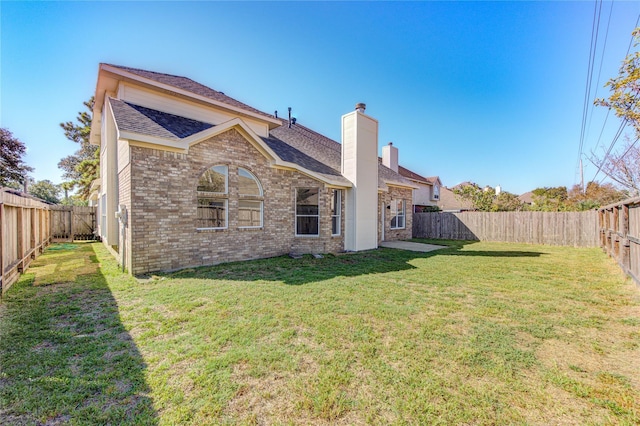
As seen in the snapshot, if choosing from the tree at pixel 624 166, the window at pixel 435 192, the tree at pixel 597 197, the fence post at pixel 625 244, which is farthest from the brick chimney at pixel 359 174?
the window at pixel 435 192

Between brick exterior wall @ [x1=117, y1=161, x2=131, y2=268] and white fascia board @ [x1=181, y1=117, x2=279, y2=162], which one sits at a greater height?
white fascia board @ [x1=181, y1=117, x2=279, y2=162]

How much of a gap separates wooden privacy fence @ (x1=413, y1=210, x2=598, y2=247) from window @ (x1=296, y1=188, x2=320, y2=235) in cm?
1121

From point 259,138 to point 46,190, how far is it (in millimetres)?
A: 71627

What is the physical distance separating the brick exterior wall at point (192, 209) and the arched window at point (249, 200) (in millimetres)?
186

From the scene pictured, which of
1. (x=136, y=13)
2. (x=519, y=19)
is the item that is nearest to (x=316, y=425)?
(x=136, y=13)

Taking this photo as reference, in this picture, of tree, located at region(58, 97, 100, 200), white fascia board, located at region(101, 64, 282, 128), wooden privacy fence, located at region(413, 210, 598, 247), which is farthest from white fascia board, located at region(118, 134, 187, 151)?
tree, located at region(58, 97, 100, 200)

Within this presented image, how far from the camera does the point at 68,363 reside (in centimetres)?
312

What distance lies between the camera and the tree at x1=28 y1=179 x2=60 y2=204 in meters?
50.9

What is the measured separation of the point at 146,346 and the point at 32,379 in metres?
1.03

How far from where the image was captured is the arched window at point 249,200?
915cm

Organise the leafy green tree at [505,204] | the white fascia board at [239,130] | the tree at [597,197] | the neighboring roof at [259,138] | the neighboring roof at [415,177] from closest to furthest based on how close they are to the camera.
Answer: the neighboring roof at [259,138]
the white fascia board at [239,130]
the tree at [597,197]
the leafy green tree at [505,204]
the neighboring roof at [415,177]

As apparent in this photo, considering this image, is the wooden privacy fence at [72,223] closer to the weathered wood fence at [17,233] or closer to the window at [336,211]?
the weathered wood fence at [17,233]

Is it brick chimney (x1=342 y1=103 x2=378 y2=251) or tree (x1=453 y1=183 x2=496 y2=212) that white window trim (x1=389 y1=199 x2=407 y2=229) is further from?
tree (x1=453 y1=183 x2=496 y2=212)

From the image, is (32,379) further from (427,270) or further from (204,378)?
(427,270)
